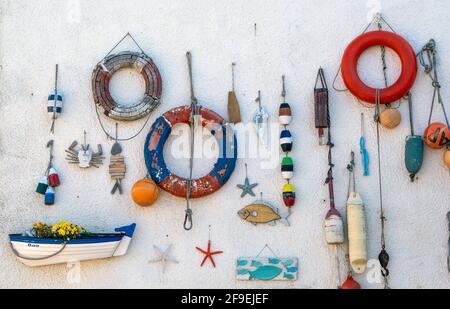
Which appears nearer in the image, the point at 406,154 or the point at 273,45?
the point at 406,154

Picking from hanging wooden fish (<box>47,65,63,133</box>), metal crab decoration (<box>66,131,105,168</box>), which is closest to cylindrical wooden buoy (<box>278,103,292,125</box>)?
metal crab decoration (<box>66,131,105,168</box>)

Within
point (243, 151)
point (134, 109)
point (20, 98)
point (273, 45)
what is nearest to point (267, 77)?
point (273, 45)

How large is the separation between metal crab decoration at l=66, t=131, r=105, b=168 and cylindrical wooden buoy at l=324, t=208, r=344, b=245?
2085 mm

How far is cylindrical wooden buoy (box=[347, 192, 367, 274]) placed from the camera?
579 cm

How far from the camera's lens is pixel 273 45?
6.38 metres

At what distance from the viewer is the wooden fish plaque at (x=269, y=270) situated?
235 inches

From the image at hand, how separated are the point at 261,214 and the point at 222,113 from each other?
38.8 inches

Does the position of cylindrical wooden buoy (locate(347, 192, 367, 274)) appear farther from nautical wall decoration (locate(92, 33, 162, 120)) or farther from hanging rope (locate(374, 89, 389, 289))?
nautical wall decoration (locate(92, 33, 162, 120))

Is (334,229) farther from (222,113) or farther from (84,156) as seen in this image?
(84,156)

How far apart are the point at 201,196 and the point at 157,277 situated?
802 millimetres

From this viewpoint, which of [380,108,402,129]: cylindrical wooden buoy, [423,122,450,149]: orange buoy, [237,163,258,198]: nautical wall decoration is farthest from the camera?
[237,163,258,198]: nautical wall decoration

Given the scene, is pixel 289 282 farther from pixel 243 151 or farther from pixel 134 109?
pixel 134 109

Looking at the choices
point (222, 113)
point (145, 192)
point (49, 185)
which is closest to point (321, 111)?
point (222, 113)

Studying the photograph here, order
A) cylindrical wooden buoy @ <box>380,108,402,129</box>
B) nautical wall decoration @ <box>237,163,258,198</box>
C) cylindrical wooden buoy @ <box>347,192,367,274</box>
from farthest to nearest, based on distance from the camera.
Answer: nautical wall decoration @ <box>237,163,258,198</box>
cylindrical wooden buoy @ <box>380,108,402,129</box>
cylindrical wooden buoy @ <box>347,192,367,274</box>
